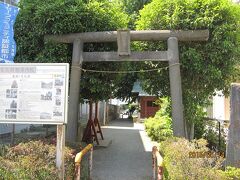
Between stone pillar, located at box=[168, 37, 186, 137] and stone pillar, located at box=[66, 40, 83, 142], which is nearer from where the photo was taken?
stone pillar, located at box=[168, 37, 186, 137]

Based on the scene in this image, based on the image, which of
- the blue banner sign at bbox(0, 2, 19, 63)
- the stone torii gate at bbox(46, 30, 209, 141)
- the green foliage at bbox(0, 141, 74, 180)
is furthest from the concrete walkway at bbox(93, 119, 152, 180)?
the blue banner sign at bbox(0, 2, 19, 63)

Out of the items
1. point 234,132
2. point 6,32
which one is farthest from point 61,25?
point 234,132

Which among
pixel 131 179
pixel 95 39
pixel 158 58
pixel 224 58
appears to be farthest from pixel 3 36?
pixel 224 58

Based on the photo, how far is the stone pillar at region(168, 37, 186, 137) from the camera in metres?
10.6

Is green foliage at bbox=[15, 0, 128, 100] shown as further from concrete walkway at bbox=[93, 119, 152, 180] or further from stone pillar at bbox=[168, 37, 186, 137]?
concrete walkway at bbox=[93, 119, 152, 180]

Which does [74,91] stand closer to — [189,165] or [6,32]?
[6,32]

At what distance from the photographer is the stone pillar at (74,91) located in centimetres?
1116

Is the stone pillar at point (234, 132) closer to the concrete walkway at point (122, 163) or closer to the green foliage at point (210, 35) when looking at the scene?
the concrete walkway at point (122, 163)

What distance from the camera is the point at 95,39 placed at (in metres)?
11.4

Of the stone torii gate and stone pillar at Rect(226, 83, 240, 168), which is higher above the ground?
the stone torii gate

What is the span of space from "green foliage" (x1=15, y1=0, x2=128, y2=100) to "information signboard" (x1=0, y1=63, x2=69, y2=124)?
4.05 metres

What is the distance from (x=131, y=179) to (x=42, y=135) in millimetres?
3988

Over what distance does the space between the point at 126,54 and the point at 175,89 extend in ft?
5.64

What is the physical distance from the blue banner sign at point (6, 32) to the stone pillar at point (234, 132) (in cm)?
578
